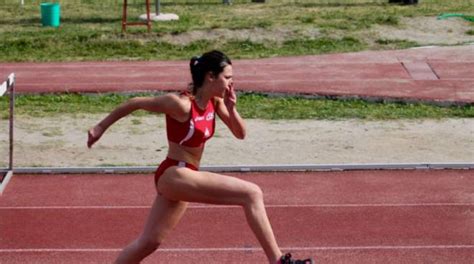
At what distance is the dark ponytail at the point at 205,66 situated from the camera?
760 cm

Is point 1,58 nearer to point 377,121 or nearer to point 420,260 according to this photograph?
point 377,121

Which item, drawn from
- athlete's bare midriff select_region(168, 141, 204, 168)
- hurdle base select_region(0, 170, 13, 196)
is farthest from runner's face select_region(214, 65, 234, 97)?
hurdle base select_region(0, 170, 13, 196)

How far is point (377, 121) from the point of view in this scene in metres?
15.3

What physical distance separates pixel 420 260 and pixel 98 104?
8.17 metres

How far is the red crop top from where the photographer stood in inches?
299

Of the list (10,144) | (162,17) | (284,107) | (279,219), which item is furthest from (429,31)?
(279,219)

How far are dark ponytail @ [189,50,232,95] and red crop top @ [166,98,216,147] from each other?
5.2 inches

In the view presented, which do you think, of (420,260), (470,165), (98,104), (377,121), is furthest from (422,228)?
(98,104)

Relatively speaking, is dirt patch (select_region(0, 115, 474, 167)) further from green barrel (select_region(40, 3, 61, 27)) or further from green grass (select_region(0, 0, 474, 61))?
green barrel (select_region(40, 3, 61, 27))

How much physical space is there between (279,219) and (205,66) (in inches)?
124

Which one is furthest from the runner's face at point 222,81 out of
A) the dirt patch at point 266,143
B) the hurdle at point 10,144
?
the dirt patch at point 266,143

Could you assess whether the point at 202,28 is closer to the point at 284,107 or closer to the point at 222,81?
the point at 284,107

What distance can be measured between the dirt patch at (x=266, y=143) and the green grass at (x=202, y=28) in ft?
20.7

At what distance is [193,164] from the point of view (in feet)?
25.1
